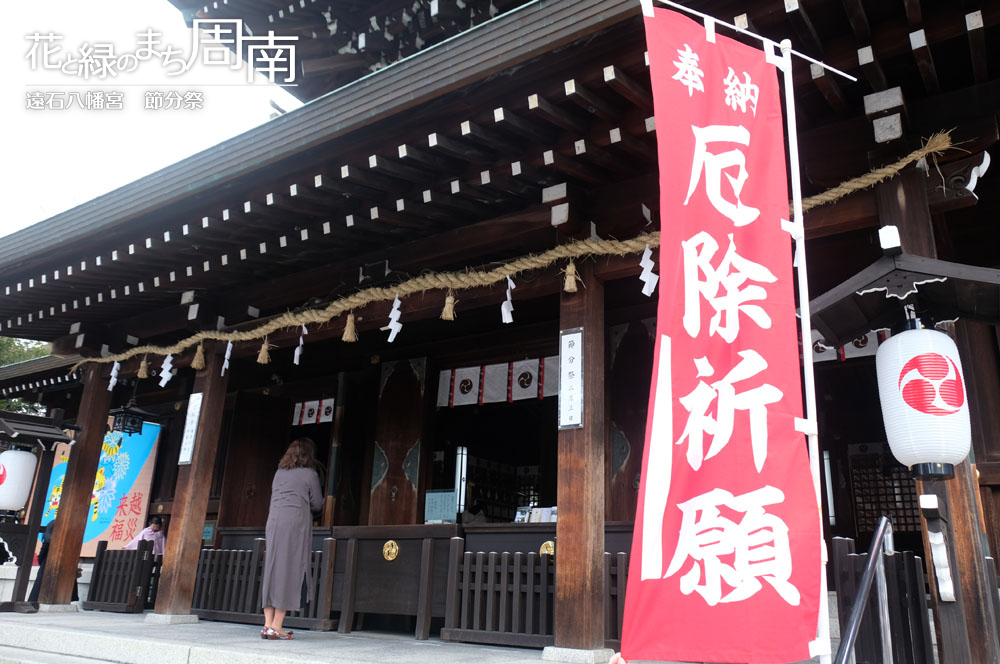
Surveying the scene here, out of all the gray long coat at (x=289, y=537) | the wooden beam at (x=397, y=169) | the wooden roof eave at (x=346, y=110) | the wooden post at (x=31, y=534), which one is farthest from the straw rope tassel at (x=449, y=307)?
the wooden post at (x=31, y=534)

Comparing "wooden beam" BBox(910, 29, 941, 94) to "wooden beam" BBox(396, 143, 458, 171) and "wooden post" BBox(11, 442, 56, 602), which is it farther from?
"wooden post" BBox(11, 442, 56, 602)

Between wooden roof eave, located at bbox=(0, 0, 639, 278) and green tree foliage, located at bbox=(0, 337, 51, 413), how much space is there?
15.0 meters

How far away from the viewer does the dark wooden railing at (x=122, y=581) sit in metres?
8.22

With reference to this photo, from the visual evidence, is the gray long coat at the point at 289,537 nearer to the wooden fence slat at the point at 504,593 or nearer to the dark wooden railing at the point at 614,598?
the wooden fence slat at the point at 504,593

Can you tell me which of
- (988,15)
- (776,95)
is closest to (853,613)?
(776,95)

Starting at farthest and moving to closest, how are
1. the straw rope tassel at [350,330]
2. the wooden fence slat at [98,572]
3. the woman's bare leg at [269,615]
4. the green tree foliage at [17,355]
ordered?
1. the green tree foliage at [17,355]
2. the wooden fence slat at [98,572]
3. the straw rope tassel at [350,330]
4. the woman's bare leg at [269,615]

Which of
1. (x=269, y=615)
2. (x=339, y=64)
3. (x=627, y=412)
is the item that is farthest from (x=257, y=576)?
(x=339, y=64)

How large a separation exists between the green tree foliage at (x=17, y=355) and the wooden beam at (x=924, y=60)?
843 inches

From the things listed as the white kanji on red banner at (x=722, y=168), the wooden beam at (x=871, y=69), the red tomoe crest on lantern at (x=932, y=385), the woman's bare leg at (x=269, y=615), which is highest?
the wooden beam at (x=871, y=69)

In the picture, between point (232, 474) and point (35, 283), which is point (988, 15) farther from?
point (232, 474)

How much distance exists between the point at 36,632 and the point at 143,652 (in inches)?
62.8

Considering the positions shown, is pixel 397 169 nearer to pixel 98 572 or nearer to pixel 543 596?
pixel 543 596

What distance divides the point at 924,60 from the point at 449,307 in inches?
150

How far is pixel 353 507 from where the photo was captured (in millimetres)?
9438
